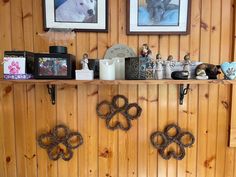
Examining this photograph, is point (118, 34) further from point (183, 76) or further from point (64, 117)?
point (64, 117)

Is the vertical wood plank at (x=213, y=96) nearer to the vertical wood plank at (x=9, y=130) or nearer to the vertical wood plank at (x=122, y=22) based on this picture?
the vertical wood plank at (x=122, y=22)

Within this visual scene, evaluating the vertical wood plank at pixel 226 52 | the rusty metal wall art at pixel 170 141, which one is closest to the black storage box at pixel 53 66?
the rusty metal wall art at pixel 170 141

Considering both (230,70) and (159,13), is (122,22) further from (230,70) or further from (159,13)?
(230,70)

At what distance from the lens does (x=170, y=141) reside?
138cm

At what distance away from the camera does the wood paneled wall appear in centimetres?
134

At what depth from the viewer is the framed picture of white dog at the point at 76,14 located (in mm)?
1315

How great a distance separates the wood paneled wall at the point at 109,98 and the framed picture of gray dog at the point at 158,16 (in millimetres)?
44

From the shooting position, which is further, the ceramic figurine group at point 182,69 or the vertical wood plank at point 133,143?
the vertical wood plank at point 133,143

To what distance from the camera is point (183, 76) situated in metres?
1.15

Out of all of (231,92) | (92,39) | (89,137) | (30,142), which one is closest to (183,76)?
(231,92)

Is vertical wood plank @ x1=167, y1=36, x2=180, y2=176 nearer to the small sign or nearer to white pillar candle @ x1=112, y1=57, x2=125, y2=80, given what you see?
white pillar candle @ x1=112, y1=57, x2=125, y2=80

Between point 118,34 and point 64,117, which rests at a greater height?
point 118,34

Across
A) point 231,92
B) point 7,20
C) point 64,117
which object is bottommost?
point 64,117

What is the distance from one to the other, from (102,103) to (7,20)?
799 mm
